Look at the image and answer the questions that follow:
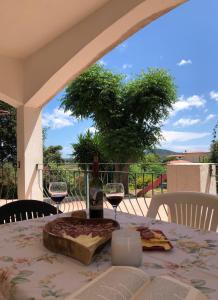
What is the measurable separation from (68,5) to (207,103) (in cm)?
1398

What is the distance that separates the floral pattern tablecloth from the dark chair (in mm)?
472

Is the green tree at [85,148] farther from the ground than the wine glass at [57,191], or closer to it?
farther from the ground

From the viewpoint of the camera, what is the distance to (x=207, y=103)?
15.6 metres

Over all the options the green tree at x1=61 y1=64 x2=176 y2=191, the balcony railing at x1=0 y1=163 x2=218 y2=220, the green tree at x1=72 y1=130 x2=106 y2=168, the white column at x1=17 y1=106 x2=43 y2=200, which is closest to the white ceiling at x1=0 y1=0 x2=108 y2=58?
the white column at x1=17 y1=106 x2=43 y2=200

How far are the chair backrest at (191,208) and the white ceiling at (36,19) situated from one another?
6.85 ft

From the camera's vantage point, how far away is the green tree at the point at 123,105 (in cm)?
736

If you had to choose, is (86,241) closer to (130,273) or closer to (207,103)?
(130,273)

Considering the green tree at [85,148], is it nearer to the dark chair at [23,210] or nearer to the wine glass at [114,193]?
the dark chair at [23,210]

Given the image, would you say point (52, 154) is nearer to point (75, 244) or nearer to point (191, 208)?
point (191, 208)

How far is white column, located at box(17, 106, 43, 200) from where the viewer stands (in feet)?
13.6

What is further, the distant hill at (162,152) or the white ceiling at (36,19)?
the distant hill at (162,152)

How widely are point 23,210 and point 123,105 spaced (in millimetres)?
6230

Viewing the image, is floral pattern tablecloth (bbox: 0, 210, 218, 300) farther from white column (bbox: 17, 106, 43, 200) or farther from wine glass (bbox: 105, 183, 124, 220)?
white column (bbox: 17, 106, 43, 200)

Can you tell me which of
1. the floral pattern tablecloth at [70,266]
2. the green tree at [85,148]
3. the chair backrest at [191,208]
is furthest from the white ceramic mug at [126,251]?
the green tree at [85,148]
